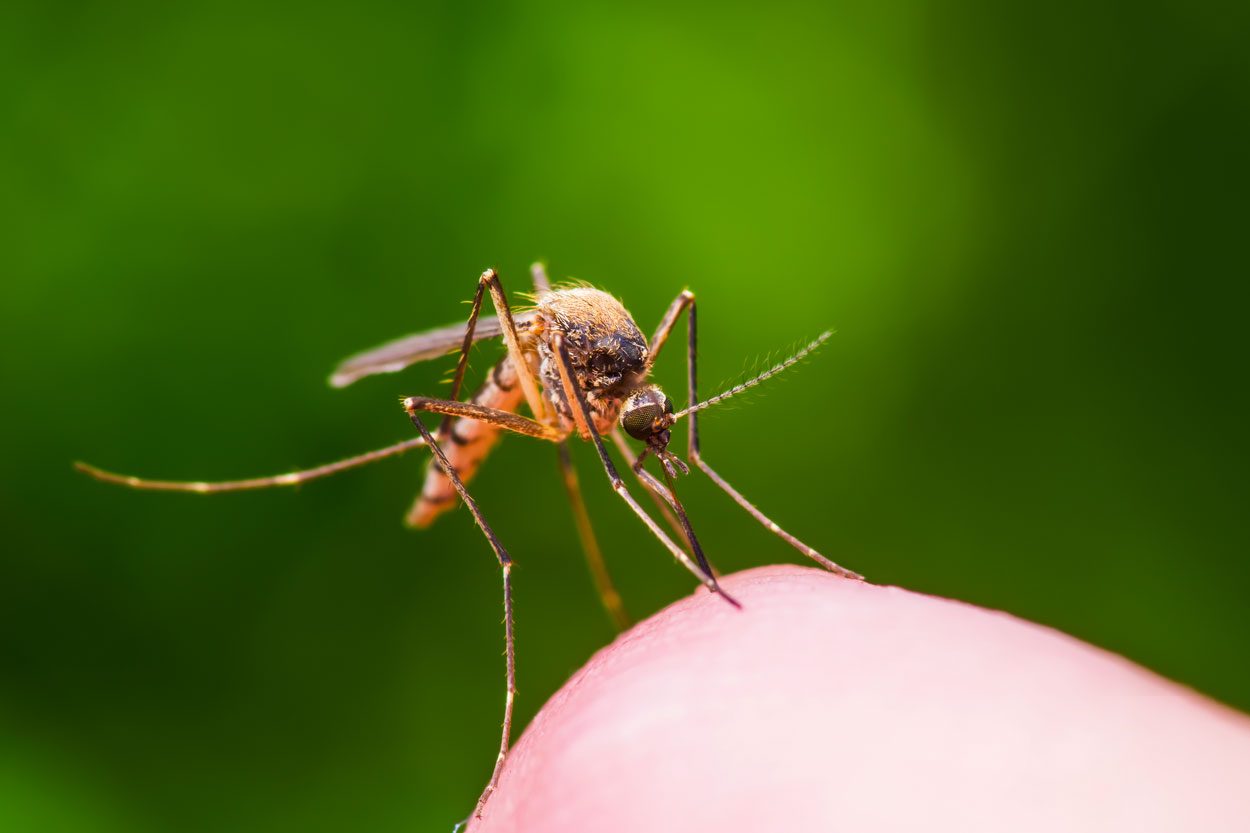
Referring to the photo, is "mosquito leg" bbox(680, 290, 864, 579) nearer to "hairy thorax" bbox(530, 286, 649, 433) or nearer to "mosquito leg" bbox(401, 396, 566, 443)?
"hairy thorax" bbox(530, 286, 649, 433)

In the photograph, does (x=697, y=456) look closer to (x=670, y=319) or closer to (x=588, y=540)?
(x=670, y=319)

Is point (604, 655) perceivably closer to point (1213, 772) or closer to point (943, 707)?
point (943, 707)

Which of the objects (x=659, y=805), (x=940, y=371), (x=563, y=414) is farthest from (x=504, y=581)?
(x=940, y=371)

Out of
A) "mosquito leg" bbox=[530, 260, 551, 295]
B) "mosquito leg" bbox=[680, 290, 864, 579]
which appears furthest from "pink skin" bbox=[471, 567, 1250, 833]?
"mosquito leg" bbox=[530, 260, 551, 295]

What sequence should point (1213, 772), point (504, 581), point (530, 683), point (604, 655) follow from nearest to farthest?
point (1213, 772), point (604, 655), point (504, 581), point (530, 683)

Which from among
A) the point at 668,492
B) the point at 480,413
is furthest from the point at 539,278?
the point at 668,492

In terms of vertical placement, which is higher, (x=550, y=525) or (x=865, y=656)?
(x=865, y=656)
